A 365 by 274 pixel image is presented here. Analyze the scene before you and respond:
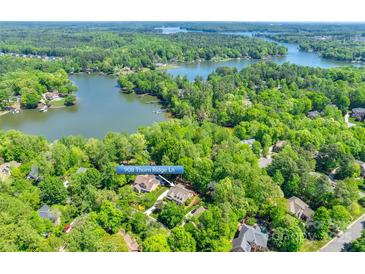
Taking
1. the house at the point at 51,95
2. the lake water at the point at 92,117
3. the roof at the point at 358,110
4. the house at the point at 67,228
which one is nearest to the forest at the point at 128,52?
the house at the point at 51,95

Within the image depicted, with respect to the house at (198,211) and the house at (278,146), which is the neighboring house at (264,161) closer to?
the house at (278,146)

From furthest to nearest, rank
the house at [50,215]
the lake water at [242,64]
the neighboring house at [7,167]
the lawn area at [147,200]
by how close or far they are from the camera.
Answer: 1. the lake water at [242,64]
2. the neighboring house at [7,167]
3. the lawn area at [147,200]
4. the house at [50,215]

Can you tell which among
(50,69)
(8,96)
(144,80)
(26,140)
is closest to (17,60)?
(50,69)

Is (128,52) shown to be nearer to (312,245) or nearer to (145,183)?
(145,183)

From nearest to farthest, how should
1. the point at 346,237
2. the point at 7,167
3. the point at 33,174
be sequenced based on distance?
the point at 346,237 → the point at 33,174 → the point at 7,167

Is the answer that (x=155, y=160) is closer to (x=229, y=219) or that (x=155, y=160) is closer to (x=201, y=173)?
(x=201, y=173)

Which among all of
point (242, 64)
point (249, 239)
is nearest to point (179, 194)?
point (249, 239)
